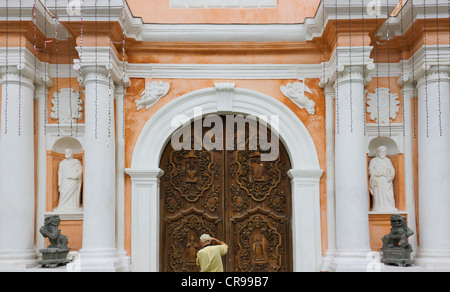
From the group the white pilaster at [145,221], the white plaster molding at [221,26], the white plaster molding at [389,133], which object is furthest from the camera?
the white plaster molding at [389,133]

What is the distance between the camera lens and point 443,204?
8.75m

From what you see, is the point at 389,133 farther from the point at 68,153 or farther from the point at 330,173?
the point at 68,153

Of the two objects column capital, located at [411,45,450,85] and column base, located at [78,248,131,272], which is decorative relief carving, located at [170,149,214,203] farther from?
column capital, located at [411,45,450,85]

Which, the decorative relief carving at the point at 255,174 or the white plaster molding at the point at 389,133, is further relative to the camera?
the decorative relief carving at the point at 255,174

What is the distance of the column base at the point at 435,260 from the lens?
27.9 feet

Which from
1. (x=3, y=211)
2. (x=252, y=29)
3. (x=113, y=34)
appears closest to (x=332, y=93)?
(x=252, y=29)

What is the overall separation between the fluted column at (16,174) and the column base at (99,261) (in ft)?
2.82

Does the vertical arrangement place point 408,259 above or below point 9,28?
below

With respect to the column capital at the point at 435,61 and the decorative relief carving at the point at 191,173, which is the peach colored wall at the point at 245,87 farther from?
the column capital at the point at 435,61

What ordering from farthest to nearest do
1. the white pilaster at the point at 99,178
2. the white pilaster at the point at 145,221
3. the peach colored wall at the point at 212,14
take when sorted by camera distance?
the peach colored wall at the point at 212,14 < the white pilaster at the point at 145,221 < the white pilaster at the point at 99,178

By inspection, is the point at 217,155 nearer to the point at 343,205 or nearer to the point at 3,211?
A: the point at 343,205

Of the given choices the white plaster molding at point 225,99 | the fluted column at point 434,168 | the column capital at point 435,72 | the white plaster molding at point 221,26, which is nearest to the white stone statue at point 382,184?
the fluted column at point 434,168

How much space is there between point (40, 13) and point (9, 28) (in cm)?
50

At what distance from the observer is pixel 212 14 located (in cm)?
975
